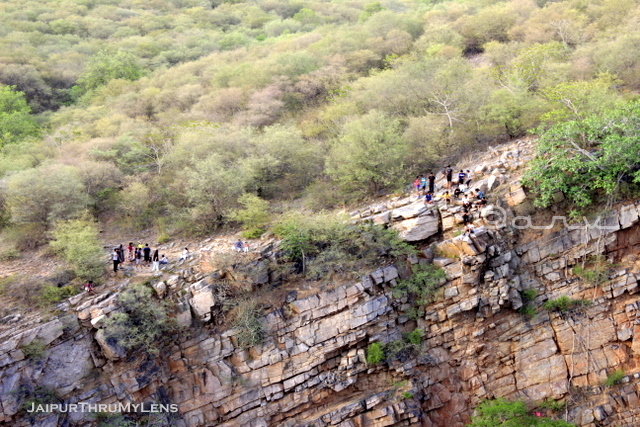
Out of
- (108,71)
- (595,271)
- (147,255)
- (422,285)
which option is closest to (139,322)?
(147,255)

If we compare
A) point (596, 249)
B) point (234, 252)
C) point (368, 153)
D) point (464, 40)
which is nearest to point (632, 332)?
point (596, 249)

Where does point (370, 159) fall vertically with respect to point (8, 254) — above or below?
above

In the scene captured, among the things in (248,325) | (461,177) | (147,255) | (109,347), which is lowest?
(248,325)

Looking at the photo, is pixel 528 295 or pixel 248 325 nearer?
pixel 248 325

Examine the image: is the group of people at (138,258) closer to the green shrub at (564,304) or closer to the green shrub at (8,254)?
the green shrub at (8,254)

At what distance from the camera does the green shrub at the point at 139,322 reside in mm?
16016

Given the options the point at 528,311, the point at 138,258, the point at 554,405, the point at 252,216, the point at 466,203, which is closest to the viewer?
the point at 554,405

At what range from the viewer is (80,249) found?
17.9m

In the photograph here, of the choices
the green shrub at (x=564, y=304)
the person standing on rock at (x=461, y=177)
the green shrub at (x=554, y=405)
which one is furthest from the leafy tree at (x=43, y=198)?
the green shrub at (x=554, y=405)

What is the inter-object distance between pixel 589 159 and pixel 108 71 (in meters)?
40.0

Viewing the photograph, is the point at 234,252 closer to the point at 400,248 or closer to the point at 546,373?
the point at 400,248

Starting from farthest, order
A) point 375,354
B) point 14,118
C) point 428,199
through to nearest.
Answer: point 14,118
point 428,199
point 375,354

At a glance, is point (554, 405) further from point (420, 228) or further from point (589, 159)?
point (589, 159)

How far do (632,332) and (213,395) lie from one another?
47.8 feet
